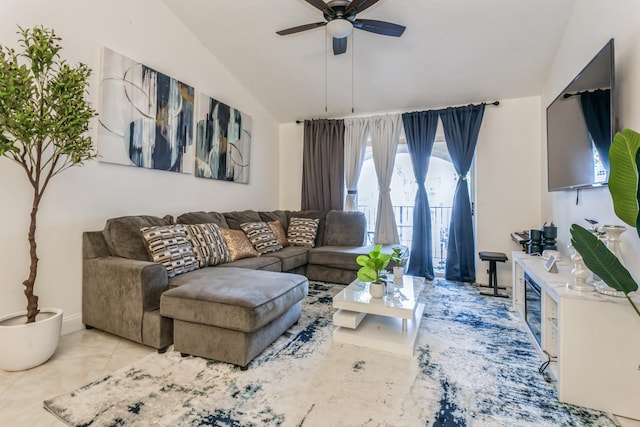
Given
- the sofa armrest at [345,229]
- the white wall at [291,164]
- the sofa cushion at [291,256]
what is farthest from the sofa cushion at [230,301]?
the white wall at [291,164]

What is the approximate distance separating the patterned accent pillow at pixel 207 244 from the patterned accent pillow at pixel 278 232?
3.27 feet

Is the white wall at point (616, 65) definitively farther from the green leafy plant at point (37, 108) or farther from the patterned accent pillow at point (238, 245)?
the green leafy plant at point (37, 108)

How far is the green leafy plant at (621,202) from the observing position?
1.22 metres

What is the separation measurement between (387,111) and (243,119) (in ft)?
6.95

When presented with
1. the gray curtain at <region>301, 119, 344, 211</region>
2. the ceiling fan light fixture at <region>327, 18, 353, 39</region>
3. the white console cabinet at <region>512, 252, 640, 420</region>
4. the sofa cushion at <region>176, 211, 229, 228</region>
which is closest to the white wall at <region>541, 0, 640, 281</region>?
the white console cabinet at <region>512, 252, 640, 420</region>

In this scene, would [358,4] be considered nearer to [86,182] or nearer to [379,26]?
[379,26]

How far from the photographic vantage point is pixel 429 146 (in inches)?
160

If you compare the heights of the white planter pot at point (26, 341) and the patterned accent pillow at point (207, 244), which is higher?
the patterned accent pillow at point (207, 244)

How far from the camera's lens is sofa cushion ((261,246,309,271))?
10.9ft

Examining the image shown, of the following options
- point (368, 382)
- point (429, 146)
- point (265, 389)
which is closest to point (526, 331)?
point (368, 382)

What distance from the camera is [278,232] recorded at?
402 centimetres

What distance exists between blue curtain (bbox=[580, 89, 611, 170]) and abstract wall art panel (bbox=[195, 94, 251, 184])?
353 cm

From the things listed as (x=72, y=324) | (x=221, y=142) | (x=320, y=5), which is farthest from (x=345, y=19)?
(x=72, y=324)

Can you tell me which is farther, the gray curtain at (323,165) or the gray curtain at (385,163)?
the gray curtain at (323,165)
